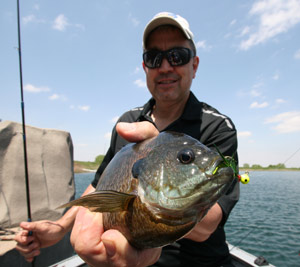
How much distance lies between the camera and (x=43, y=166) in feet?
30.3

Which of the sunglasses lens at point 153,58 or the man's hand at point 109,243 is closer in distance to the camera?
the man's hand at point 109,243

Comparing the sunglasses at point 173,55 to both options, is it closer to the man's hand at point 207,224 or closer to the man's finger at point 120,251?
the man's hand at point 207,224

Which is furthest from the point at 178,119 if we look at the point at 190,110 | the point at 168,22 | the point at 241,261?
the point at 241,261

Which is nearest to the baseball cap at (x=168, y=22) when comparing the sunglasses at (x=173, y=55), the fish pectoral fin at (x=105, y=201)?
the sunglasses at (x=173, y=55)

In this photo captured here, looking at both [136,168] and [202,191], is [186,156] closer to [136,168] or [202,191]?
[202,191]

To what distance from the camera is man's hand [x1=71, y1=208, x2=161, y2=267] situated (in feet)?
4.69

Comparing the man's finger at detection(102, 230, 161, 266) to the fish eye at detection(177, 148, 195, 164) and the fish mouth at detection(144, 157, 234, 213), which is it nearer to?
the fish mouth at detection(144, 157, 234, 213)

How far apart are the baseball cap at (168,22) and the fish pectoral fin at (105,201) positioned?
7.41 feet

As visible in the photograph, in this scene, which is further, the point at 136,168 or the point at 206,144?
the point at 206,144

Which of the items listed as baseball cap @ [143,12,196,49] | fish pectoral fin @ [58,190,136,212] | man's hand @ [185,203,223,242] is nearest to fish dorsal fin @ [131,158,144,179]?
fish pectoral fin @ [58,190,136,212]

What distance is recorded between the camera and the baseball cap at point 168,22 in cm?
269

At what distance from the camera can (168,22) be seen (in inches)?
109

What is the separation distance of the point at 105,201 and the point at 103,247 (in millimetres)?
469

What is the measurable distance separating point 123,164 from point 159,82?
1.66m
